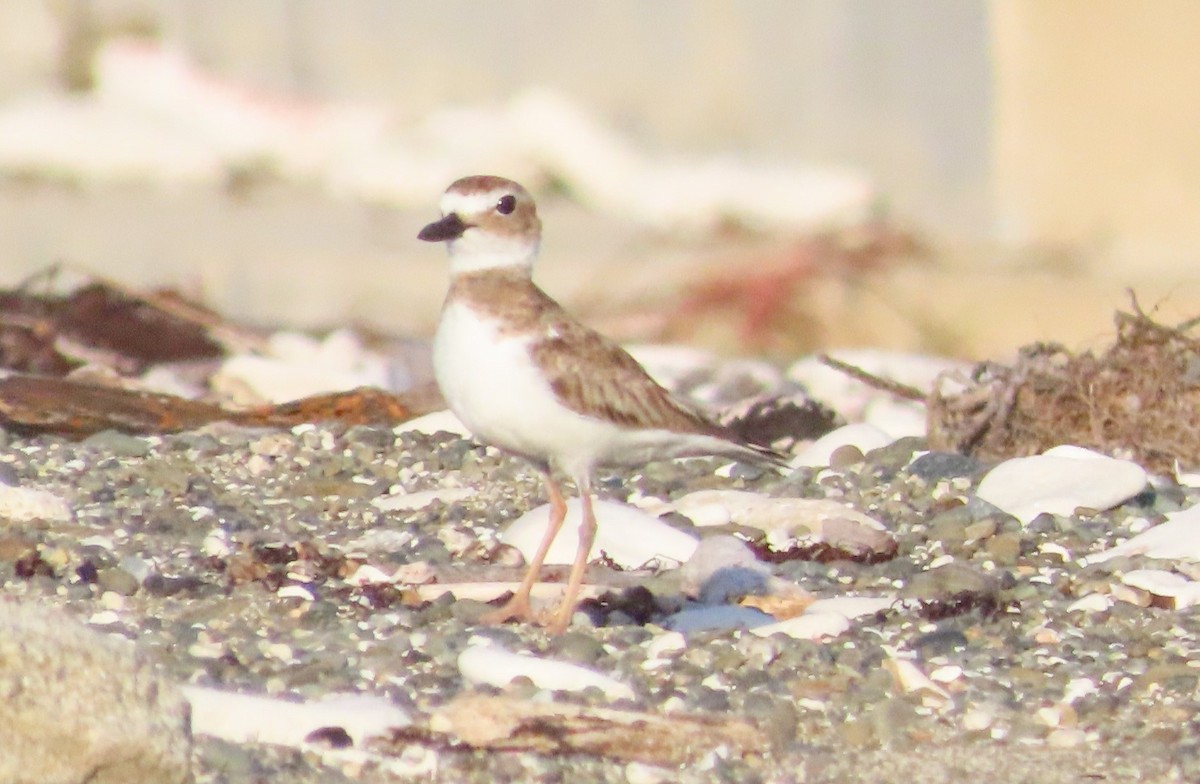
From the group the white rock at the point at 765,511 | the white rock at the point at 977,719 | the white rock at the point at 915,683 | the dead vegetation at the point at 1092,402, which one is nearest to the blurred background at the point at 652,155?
the dead vegetation at the point at 1092,402

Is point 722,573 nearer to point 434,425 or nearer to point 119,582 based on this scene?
point 119,582

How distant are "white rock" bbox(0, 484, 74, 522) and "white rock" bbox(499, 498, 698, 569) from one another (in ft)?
2.64

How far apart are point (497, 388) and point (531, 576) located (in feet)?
1.25

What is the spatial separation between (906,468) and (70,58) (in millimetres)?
5792

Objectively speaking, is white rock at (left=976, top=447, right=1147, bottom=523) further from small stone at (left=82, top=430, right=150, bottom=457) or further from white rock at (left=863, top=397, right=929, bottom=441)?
small stone at (left=82, top=430, right=150, bottom=457)

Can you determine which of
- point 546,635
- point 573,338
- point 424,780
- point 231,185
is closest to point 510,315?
point 573,338

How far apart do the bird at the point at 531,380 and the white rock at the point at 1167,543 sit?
2.39 feet

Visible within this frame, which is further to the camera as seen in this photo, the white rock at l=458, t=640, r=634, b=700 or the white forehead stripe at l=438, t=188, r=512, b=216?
the white forehead stripe at l=438, t=188, r=512, b=216

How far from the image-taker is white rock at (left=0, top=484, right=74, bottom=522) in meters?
4.09

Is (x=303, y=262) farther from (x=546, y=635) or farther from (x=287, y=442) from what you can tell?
(x=546, y=635)

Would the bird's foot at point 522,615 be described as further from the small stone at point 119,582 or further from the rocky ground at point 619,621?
the small stone at point 119,582

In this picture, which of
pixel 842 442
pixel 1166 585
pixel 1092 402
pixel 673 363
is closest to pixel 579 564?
pixel 1166 585

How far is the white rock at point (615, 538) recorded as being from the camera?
407 centimetres

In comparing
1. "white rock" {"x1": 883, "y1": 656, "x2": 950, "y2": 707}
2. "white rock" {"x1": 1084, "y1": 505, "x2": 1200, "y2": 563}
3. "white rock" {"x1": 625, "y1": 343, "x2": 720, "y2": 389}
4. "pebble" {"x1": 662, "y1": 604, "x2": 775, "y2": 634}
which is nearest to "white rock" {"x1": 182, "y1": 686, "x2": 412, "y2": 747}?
"pebble" {"x1": 662, "y1": 604, "x2": 775, "y2": 634}
